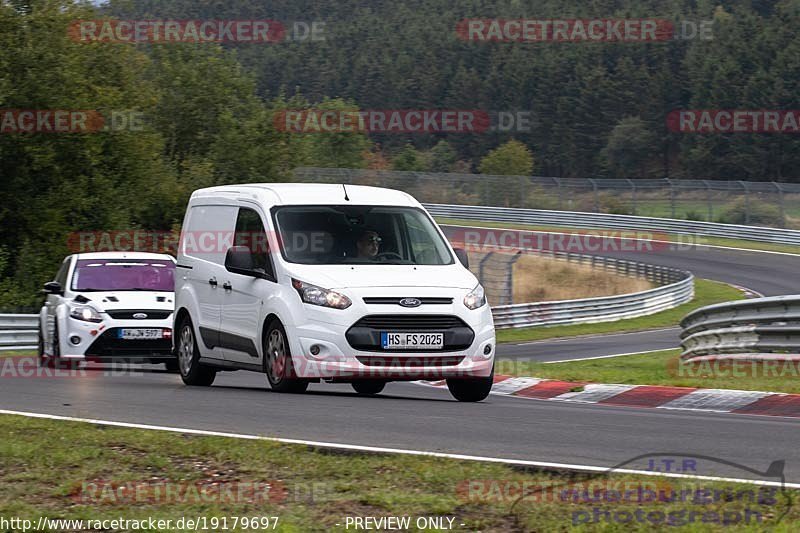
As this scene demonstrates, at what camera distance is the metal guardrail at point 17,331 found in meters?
22.4

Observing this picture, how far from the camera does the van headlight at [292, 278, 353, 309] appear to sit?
1095cm

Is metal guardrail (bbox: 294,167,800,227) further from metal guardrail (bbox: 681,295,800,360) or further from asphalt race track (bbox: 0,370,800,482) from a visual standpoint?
asphalt race track (bbox: 0,370,800,482)

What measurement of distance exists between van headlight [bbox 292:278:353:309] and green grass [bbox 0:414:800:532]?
9.84 feet

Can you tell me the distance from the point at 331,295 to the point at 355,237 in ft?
3.56

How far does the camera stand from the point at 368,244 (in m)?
11.9

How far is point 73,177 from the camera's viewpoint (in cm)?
3403

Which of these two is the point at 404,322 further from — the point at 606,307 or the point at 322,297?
the point at 606,307

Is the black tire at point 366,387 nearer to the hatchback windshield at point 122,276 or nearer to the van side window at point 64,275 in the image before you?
the hatchback windshield at point 122,276

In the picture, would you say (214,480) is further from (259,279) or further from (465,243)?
(465,243)

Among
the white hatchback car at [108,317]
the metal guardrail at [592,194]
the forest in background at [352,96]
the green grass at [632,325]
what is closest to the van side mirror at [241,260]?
the white hatchback car at [108,317]

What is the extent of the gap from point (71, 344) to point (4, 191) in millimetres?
18419

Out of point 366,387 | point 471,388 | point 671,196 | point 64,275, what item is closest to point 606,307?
point 64,275

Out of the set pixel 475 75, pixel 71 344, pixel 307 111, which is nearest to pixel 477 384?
pixel 71 344

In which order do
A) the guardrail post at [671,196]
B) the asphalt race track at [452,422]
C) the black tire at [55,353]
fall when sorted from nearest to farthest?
1. the asphalt race track at [452,422]
2. the black tire at [55,353]
3. the guardrail post at [671,196]
